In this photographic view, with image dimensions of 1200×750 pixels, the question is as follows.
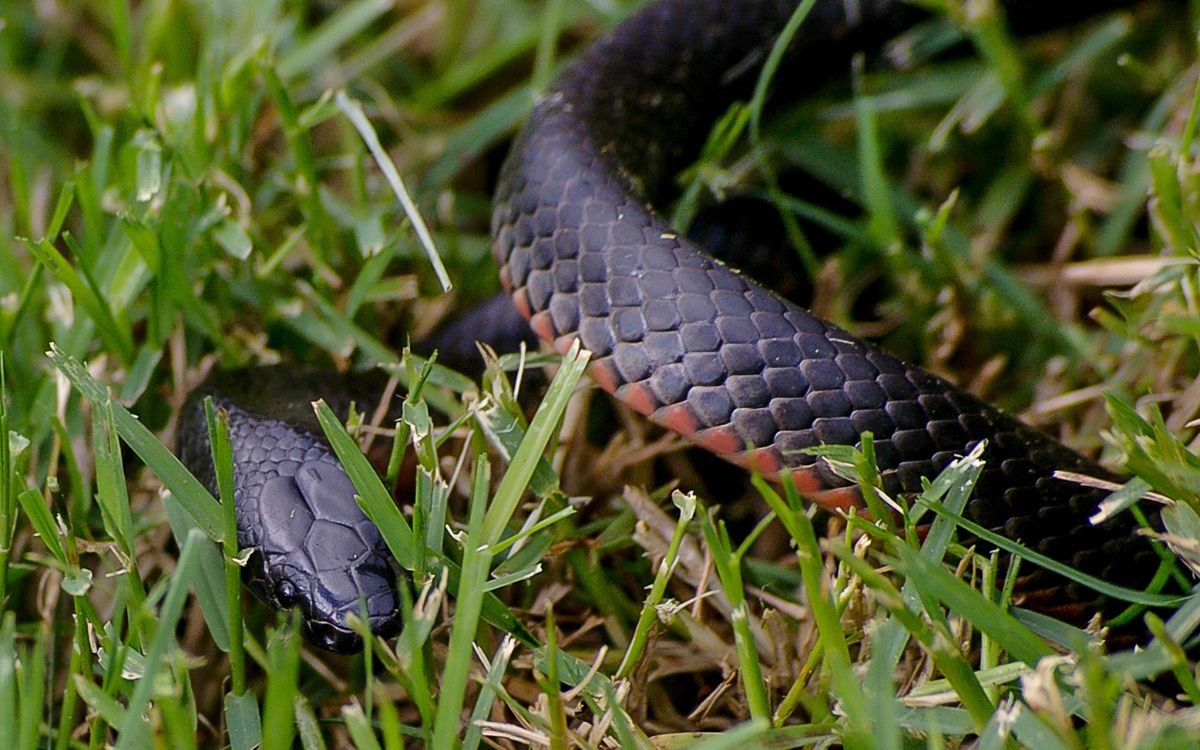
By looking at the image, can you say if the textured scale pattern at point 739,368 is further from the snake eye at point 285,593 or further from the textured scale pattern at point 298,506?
the snake eye at point 285,593

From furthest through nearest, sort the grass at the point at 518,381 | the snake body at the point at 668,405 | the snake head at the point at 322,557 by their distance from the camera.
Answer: the snake body at the point at 668,405 < the snake head at the point at 322,557 < the grass at the point at 518,381

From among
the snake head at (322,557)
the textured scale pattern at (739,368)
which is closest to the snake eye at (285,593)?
the snake head at (322,557)

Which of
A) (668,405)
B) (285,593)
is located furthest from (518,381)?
(285,593)

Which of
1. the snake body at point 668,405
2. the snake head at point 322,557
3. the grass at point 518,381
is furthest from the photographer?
the snake body at point 668,405

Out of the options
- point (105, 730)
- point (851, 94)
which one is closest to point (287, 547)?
point (105, 730)

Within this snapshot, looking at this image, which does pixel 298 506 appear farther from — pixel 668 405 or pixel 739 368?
pixel 739 368

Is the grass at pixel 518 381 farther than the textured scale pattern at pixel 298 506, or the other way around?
the textured scale pattern at pixel 298 506

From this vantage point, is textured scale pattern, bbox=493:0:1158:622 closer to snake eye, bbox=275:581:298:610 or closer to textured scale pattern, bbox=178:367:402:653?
textured scale pattern, bbox=178:367:402:653
